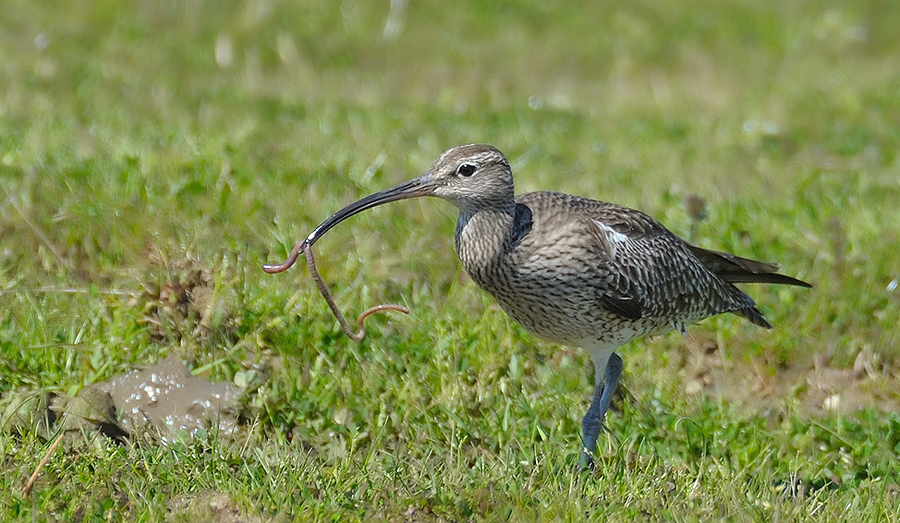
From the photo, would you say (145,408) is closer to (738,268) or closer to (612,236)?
(612,236)

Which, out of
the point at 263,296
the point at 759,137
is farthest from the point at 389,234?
the point at 759,137

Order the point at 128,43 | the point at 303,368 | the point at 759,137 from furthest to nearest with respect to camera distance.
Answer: the point at 128,43 → the point at 759,137 → the point at 303,368

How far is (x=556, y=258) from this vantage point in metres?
4.92

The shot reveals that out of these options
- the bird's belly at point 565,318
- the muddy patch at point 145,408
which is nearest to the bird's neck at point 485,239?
the bird's belly at point 565,318

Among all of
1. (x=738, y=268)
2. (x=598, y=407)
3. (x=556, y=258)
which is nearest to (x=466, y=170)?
(x=556, y=258)

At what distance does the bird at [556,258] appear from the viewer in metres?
4.92

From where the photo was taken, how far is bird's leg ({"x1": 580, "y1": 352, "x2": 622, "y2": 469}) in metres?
4.92

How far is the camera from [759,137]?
9.27 m

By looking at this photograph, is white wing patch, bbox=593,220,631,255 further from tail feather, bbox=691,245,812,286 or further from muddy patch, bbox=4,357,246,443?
muddy patch, bbox=4,357,246,443

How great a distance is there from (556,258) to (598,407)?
28.0 inches

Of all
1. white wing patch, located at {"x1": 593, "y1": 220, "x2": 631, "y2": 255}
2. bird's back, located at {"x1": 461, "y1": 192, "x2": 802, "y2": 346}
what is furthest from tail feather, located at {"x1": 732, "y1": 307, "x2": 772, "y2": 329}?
white wing patch, located at {"x1": 593, "y1": 220, "x2": 631, "y2": 255}

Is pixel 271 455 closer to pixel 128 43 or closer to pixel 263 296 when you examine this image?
pixel 263 296

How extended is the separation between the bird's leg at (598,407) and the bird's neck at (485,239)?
73cm

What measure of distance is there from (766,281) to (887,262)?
143cm
